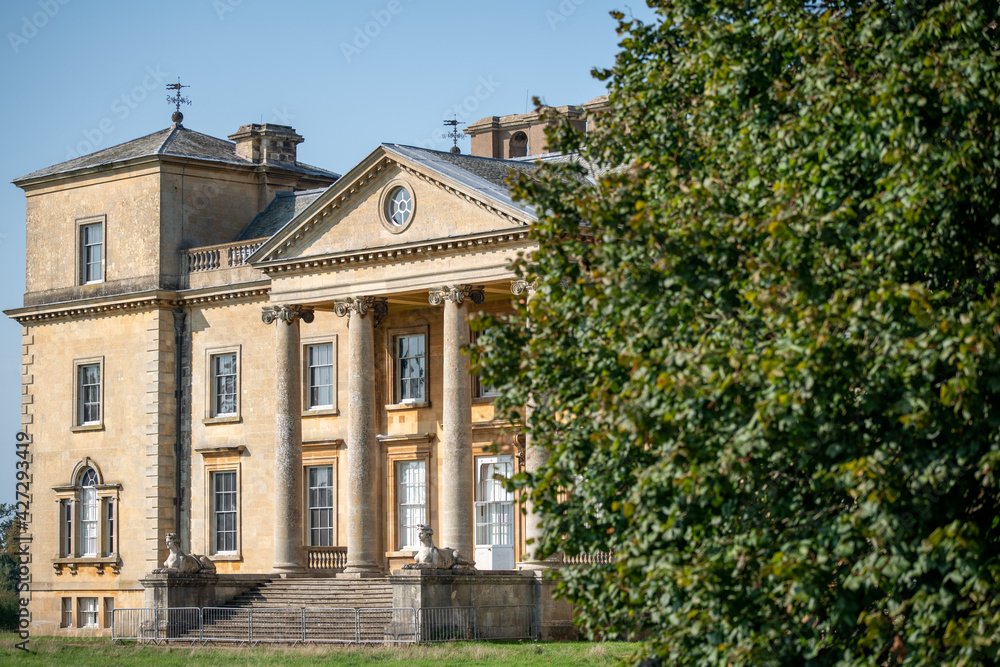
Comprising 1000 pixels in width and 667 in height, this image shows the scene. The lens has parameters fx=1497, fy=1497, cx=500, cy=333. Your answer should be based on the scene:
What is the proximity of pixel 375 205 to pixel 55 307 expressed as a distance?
13.4m

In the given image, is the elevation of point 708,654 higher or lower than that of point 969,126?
lower

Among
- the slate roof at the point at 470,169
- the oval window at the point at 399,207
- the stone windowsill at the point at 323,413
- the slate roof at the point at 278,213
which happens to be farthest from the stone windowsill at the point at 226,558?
the slate roof at the point at 470,169

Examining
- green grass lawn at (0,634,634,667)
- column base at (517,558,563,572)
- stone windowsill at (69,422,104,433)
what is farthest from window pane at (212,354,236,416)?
column base at (517,558,563,572)

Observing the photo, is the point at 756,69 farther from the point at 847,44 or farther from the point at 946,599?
the point at 946,599

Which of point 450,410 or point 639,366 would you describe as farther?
point 450,410

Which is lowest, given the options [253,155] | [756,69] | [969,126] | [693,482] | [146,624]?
[146,624]

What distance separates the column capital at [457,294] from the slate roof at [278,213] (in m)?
9.84

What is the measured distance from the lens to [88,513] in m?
44.9

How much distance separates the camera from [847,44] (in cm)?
1546

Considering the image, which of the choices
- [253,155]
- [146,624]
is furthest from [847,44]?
[253,155]

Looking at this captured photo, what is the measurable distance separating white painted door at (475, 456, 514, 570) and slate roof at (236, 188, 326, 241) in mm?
10685

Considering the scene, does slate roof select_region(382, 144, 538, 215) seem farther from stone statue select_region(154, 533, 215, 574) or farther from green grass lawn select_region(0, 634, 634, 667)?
stone statue select_region(154, 533, 215, 574)

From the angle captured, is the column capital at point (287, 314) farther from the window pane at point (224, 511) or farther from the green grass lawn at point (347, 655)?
the green grass lawn at point (347, 655)

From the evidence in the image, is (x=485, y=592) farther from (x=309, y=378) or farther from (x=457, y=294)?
(x=309, y=378)
